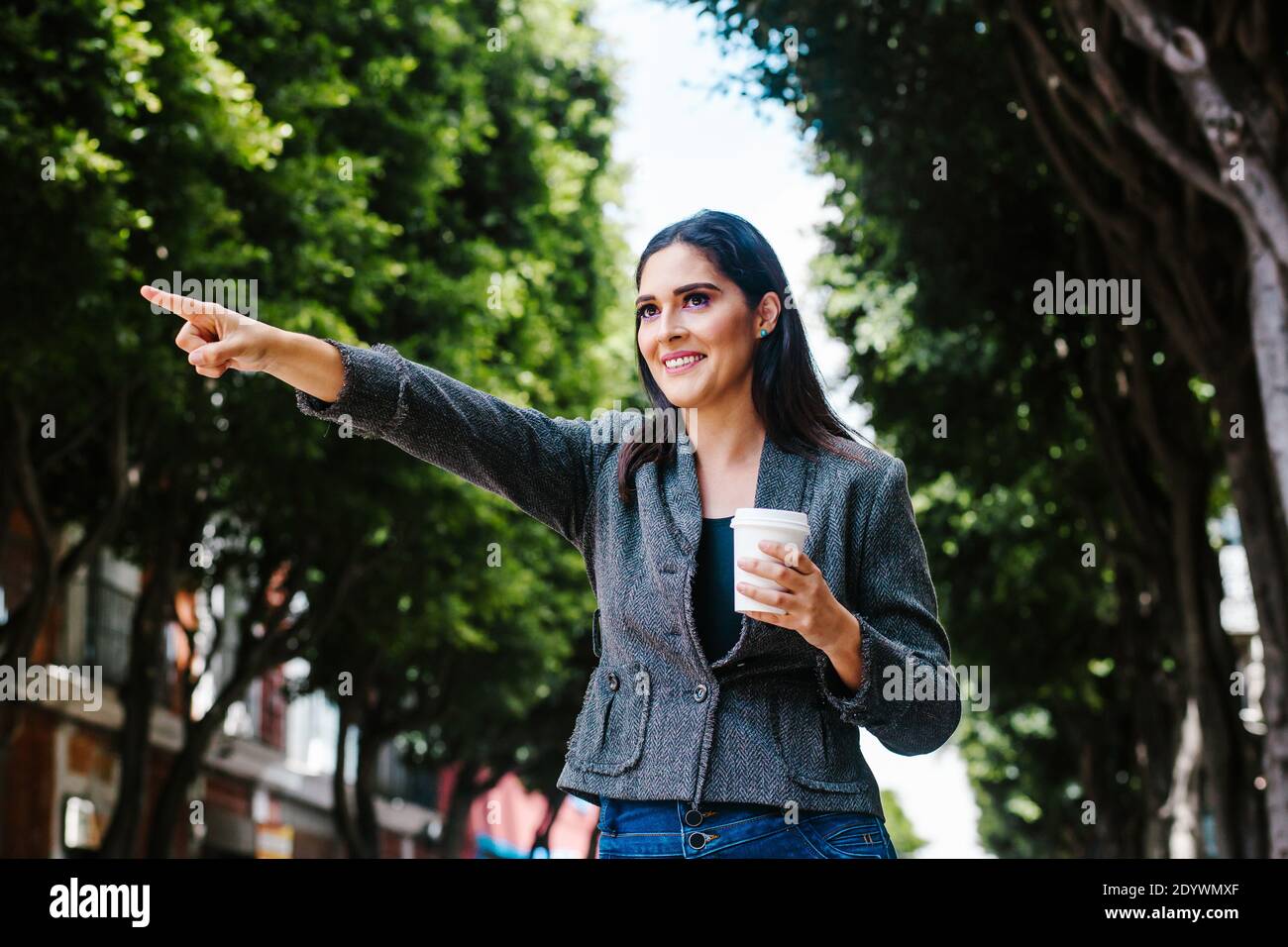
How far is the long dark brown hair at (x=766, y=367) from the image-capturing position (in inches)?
121

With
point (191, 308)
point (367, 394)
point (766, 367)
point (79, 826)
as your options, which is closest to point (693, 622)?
point (766, 367)

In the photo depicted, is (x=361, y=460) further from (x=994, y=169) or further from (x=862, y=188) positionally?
(x=994, y=169)

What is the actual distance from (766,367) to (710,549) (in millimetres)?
365

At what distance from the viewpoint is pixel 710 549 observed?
9.75ft

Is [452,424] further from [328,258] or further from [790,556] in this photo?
[328,258]

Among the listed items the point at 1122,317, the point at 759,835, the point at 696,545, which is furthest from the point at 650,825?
the point at 1122,317

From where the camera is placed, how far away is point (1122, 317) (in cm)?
1543

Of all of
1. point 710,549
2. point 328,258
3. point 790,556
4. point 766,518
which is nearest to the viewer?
point 790,556

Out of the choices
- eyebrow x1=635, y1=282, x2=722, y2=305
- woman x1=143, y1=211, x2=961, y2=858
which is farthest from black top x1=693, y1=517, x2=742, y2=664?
eyebrow x1=635, y1=282, x2=722, y2=305

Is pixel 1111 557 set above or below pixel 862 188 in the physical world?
below

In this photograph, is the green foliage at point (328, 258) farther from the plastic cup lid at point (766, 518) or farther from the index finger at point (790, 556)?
the index finger at point (790, 556)

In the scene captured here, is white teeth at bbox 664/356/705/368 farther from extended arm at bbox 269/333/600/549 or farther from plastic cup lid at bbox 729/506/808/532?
plastic cup lid at bbox 729/506/808/532

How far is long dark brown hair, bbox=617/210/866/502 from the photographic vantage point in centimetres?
308

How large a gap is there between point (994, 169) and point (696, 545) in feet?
48.2
